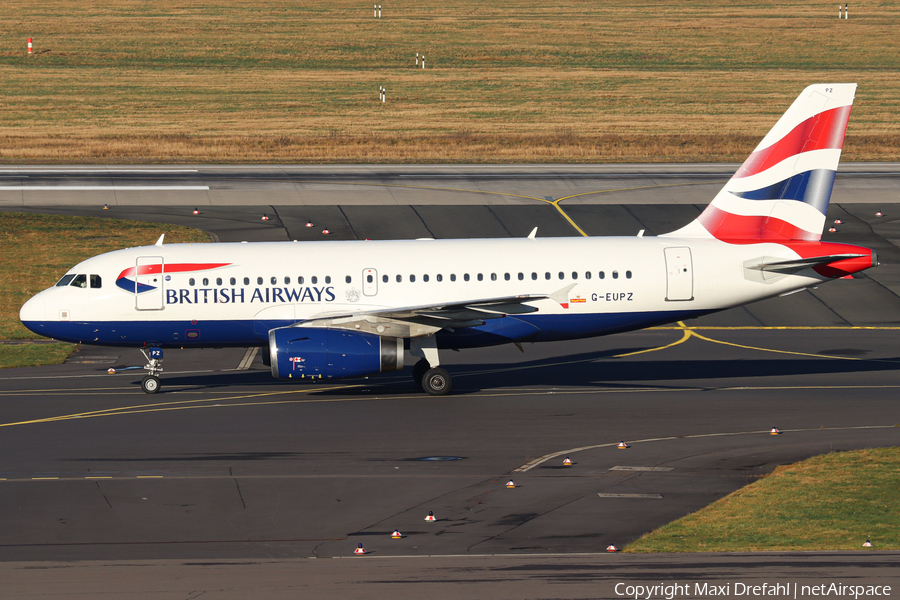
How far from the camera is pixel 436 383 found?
32.7 m

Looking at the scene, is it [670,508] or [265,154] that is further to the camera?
[265,154]

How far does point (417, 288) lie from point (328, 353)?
377cm

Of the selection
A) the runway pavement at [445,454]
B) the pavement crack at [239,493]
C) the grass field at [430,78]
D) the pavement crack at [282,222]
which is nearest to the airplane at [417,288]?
the runway pavement at [445,454]

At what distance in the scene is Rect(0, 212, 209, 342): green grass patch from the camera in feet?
150

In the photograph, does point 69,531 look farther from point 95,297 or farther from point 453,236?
point 453,236

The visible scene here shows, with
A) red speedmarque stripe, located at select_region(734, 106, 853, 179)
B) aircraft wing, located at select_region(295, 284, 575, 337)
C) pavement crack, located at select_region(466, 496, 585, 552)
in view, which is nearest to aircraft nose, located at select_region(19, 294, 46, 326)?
aircraft wing, located at select_region(295, 284, 575, 337)

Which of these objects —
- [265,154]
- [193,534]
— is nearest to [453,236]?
[265,154]

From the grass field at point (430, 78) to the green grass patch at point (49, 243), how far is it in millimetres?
21474

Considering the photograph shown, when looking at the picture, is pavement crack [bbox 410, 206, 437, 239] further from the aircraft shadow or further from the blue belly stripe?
the blue belly stripe

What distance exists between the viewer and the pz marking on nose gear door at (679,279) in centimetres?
3309

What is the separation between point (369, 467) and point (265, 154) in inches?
2249

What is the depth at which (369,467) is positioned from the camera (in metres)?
25.3

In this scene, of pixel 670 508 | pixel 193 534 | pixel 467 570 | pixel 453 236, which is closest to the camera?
pixel 467 570

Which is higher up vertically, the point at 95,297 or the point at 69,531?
the point at 95,297
